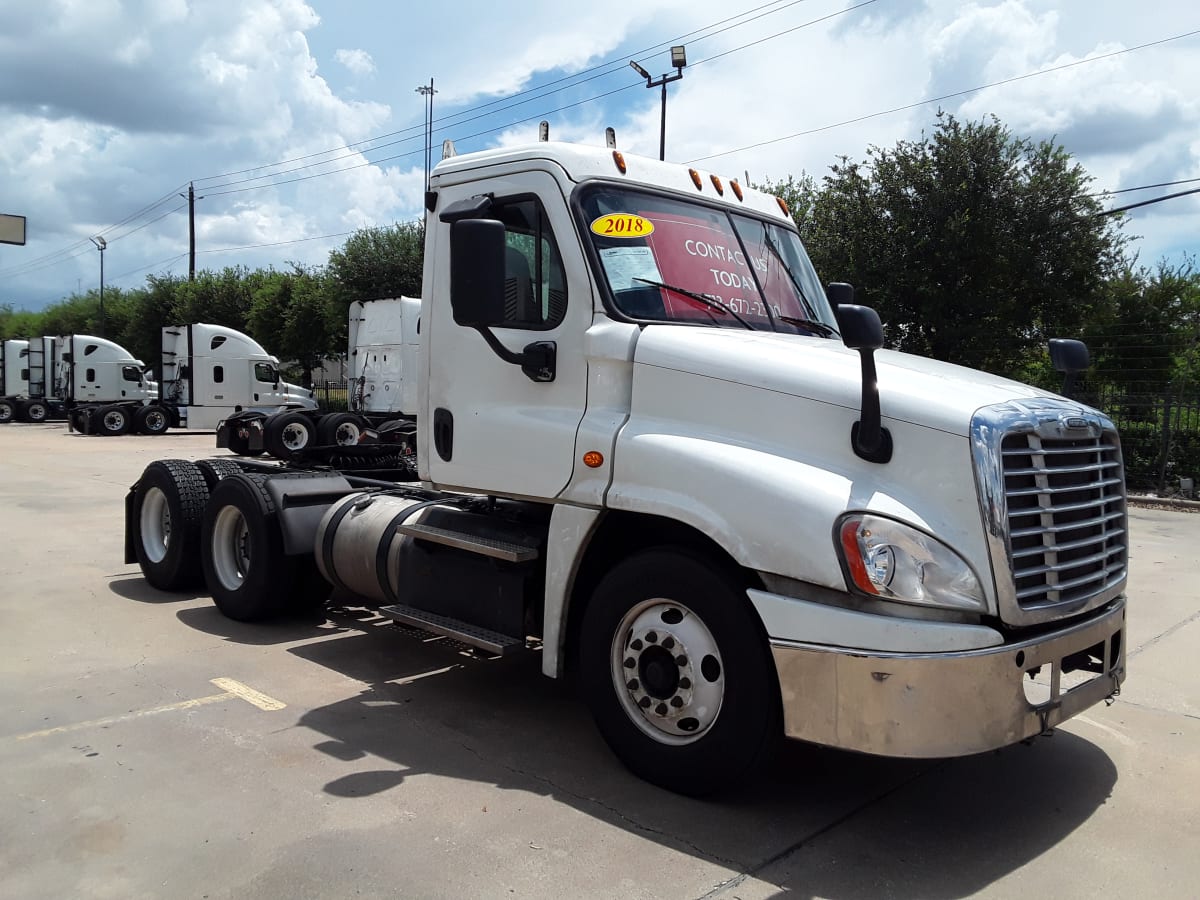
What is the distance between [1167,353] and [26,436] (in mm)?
32453

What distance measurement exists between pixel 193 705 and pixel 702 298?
11.5 feet

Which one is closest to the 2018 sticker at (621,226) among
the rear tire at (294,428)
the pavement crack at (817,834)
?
the pavement crack at (817,834)

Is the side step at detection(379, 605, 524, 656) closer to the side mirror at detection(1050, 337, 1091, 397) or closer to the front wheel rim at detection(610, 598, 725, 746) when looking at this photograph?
the front wheel rim at detection(610, 598, 725, 746)

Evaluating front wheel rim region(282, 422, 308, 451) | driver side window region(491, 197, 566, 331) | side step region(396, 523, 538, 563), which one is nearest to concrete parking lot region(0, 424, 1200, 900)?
side step region(396, 523, 538, 563)

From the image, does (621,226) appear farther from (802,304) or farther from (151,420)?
(151,420)

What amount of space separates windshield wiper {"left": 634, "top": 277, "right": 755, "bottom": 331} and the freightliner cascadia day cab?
0.02 meters

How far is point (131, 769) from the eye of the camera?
4355 mm

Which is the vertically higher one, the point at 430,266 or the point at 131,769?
the point at 430,266

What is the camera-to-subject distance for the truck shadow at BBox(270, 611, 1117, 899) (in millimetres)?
3574

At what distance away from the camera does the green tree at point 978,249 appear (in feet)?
66.8

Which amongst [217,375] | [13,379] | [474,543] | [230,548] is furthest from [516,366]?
[13,379]

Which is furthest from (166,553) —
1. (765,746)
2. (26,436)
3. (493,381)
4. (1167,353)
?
(26,436)

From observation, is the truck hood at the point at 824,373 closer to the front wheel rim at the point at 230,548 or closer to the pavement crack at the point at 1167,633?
the pavement crack at the point at 1167,633

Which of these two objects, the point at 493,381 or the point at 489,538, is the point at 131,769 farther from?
the point at 493,381
